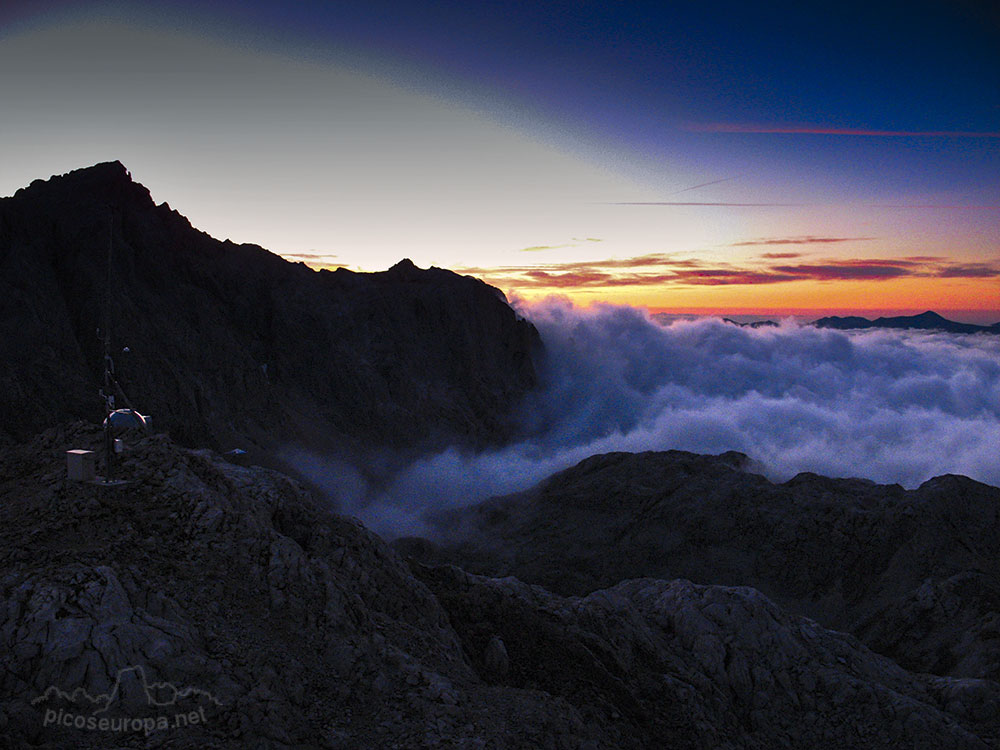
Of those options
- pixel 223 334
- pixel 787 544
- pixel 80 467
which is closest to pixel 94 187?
pixel 223 334

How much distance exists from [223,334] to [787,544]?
68552 mm

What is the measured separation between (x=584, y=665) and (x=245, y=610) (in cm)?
867

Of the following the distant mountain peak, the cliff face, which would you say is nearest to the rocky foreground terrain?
the cliff face

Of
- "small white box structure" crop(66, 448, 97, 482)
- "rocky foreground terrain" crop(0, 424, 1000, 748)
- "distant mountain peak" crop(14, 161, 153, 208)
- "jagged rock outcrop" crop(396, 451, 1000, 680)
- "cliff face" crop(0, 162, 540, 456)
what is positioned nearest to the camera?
"rocky foreground terrain" crop(0, 424, 1000, 748)

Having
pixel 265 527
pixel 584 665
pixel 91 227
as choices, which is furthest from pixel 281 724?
pixel 91 227

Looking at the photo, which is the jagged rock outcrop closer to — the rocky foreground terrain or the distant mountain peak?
the rocky foreground terrain

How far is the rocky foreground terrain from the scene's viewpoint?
10.4 meters

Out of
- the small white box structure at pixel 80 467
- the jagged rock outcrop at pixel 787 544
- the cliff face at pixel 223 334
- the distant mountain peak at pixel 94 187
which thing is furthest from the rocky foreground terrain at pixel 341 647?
the distant mountain peak at pixel 94 187

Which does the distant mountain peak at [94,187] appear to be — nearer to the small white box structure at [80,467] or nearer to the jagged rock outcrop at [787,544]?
the jagged rock outcrop at [787,544]

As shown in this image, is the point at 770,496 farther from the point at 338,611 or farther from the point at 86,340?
the point at 86,340

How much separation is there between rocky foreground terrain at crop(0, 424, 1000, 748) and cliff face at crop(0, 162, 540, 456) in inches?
1960

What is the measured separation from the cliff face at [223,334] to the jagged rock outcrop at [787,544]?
30.6 metres

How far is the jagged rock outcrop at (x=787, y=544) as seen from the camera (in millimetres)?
43562

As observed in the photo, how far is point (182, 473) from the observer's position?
1486 cm
